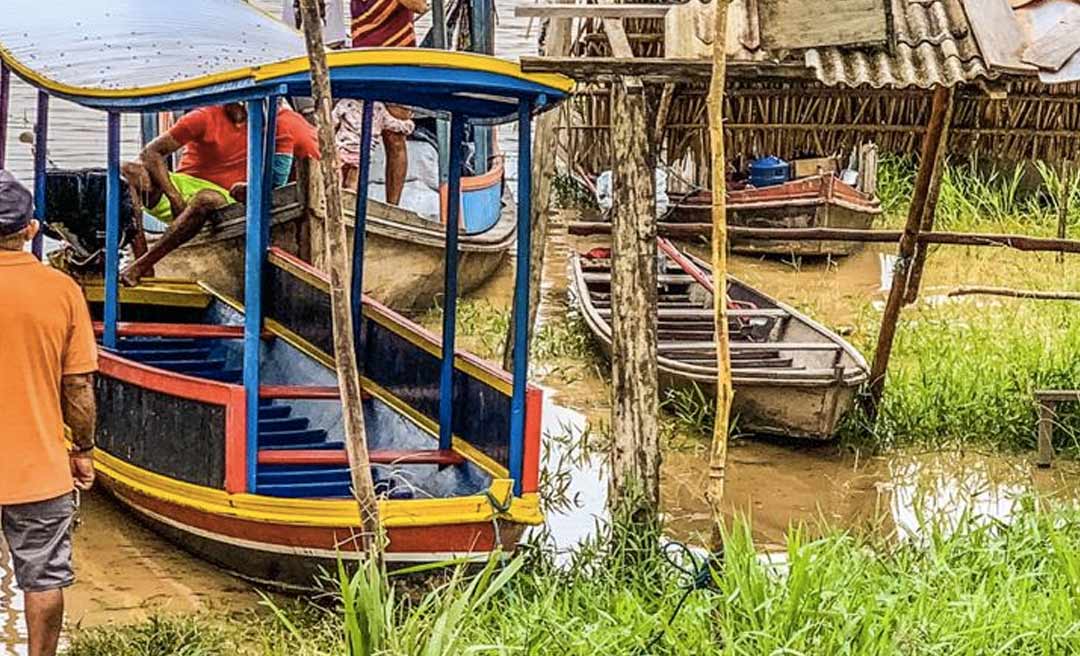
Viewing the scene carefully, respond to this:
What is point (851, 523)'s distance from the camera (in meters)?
6.93

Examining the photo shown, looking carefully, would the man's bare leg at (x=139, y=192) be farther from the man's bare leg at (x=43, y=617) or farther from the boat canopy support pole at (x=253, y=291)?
the man's bare leg at (x=43, y=617)

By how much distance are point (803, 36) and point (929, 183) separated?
231cm

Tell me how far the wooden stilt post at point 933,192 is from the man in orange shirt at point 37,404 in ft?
12.8

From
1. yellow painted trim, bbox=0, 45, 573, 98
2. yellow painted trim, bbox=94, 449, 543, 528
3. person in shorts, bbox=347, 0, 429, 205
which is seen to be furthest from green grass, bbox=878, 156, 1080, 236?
yellow painted trim, bbox=94, 449, 543, 528

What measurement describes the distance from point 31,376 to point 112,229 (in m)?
2.56

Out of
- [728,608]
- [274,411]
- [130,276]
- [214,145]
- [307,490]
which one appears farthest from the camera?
[214,145]

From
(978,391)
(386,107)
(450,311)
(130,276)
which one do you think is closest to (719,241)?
(450,311)

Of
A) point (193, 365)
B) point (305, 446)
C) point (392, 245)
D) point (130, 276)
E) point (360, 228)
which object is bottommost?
point (305, 446)

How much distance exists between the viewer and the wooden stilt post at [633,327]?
5477 mm

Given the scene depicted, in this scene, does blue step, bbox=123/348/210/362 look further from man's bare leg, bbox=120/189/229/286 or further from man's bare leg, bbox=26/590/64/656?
man's bare leg, bbox=26/590/64/656

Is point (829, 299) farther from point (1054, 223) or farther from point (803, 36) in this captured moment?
point (803, 36)

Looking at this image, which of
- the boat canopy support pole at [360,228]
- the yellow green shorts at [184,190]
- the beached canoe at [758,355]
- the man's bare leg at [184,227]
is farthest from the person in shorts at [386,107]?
the boat canopy support pole at [360,228]

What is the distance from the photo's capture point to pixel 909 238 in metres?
7.60

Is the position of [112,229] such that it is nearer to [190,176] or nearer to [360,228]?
[360,228]
